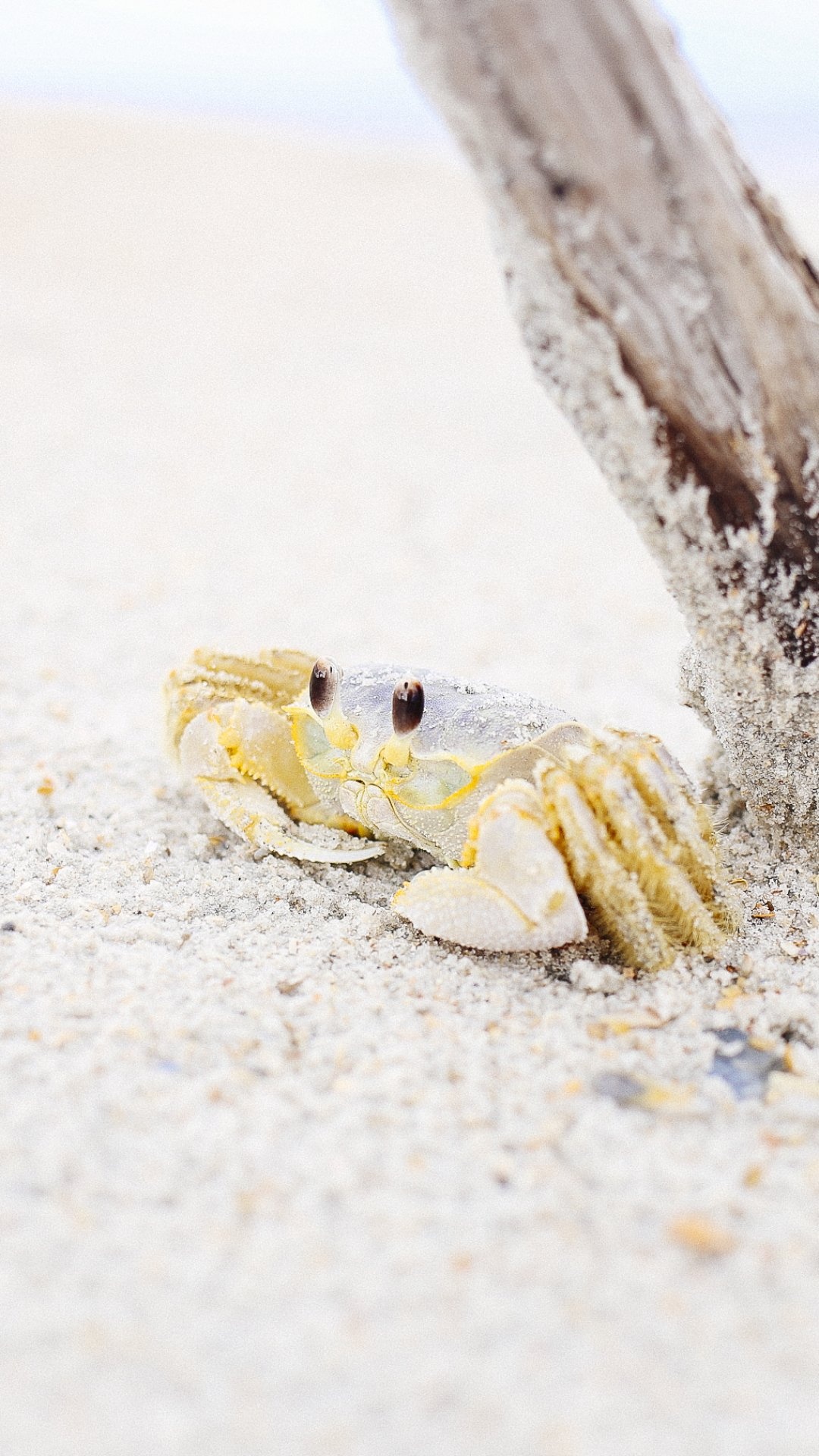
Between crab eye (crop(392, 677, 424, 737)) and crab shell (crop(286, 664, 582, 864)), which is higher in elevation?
crab eye (crop(392, 677, 424, 737))

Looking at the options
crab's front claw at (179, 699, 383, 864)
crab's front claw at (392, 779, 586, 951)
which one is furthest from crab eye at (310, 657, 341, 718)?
crab's front claw at (392, 779, 586, 951)

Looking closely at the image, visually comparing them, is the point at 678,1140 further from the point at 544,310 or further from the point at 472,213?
the point at 472,213

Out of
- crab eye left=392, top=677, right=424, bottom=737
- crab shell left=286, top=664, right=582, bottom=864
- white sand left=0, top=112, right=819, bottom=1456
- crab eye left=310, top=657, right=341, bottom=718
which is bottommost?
white sand left=0, top=112, right=819, bottom=1456

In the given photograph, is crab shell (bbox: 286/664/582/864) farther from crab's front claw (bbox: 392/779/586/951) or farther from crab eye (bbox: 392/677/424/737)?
crab's front claw (bbox: 392/779/586/951)

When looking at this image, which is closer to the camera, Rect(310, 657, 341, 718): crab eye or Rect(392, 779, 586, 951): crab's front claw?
Rect(392, 779, 586, 951): crab's front claw

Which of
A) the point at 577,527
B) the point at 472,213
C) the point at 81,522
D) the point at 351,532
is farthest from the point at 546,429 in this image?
the point at 472,213

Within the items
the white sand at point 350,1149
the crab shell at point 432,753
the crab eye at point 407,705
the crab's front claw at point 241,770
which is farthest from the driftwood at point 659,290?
the crab's front claw at point 241,770
